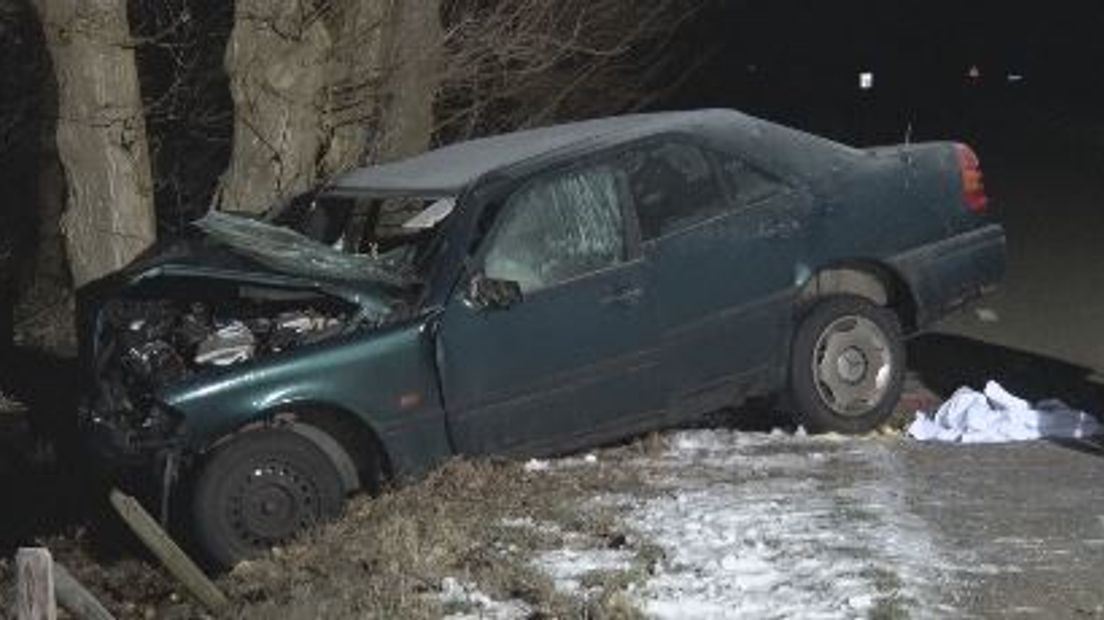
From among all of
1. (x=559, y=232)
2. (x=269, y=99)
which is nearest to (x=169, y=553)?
(x=559, y=232)

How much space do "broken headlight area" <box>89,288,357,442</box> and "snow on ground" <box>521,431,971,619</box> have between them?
4.66 ft

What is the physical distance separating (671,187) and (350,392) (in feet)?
6.37

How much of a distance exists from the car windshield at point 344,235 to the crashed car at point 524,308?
23 mm

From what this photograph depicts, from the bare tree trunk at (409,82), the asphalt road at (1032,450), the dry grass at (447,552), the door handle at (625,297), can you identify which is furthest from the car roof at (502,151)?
the bare tree trunk at (409,82)

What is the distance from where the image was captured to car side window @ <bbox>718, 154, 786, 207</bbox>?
8031 mm

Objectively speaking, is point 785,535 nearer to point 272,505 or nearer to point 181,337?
point 272,505

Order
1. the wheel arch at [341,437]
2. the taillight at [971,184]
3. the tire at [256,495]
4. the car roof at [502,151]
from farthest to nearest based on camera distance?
the taillight at [971,184] → the car roof at [502,151] → the wheel arch at [341,437] → the tire at [256,495]

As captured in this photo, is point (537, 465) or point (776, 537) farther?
point (537, 465)

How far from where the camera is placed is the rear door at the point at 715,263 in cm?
774

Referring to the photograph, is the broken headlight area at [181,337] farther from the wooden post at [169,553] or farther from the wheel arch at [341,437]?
the wooden post at [169,553]

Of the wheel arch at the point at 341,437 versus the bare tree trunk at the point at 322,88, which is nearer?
the wheel arch at the point at 341,437

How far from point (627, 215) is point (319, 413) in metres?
1.76

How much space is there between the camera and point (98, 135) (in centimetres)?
1034

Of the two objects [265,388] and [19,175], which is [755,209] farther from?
[19,175]
